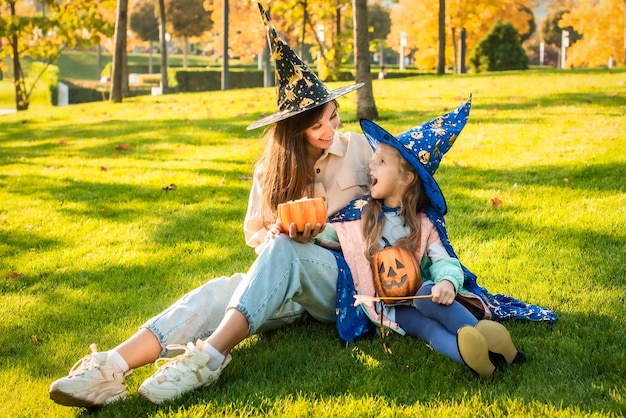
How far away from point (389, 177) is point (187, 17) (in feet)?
108

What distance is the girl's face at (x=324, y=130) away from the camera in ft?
12.2

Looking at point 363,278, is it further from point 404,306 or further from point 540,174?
point 540,174

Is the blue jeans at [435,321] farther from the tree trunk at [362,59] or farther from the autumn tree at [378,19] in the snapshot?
the autumn tree at [378,19]

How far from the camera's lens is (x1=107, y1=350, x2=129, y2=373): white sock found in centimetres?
300

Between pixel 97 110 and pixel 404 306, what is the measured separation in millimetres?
12985

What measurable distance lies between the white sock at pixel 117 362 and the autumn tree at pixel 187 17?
109 ft

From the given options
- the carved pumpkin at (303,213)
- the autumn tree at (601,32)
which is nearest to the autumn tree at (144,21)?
the autumn tree at (601,32)

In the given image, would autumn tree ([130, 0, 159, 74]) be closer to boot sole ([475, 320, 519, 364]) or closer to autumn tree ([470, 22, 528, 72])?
autumn tree ([470, 22, 528, 72])

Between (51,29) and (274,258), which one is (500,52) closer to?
(51,29)

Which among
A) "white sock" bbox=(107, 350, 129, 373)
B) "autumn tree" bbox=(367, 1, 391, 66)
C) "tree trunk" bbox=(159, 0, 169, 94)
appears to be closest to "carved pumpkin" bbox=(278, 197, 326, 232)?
"white sock" bbox=(107, 350, 129, 373)

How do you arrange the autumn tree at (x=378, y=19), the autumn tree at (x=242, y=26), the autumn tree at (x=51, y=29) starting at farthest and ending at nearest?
the autumn tree at (x=378, y=19) < the autumn tree at (x=242, y=26) < the autumn tree at (x=51, y=29)

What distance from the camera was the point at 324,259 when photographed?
3.38 meters

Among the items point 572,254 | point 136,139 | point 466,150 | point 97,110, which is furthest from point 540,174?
point 97,110

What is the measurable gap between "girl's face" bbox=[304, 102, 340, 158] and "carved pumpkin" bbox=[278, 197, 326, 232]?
62 centimetres
